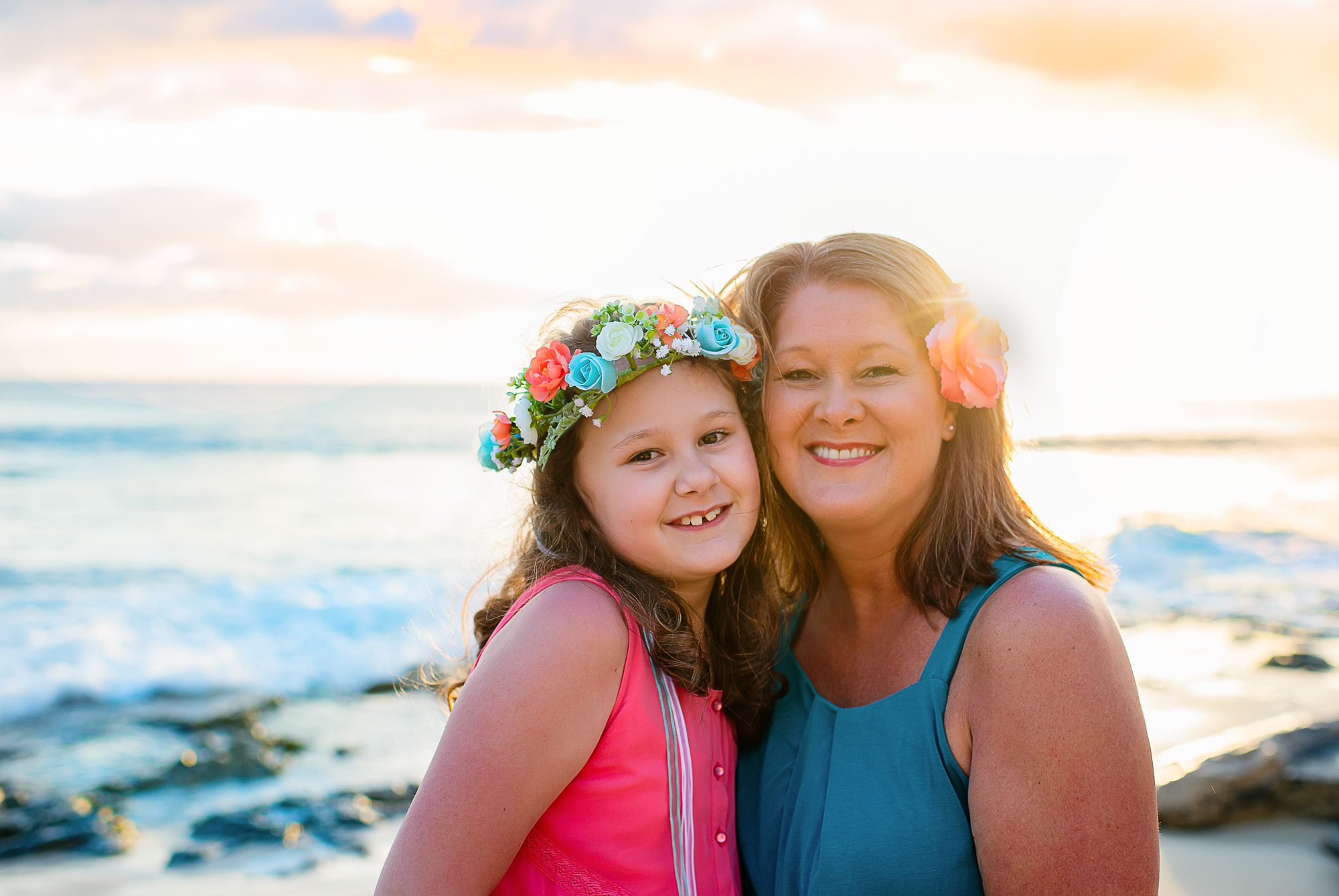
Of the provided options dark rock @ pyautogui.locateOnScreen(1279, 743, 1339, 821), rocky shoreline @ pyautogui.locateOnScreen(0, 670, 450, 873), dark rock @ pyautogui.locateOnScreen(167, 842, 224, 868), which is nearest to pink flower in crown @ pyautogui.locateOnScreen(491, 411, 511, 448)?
rocky shoreline @ pyautogui.locateOnScreen(0, 670, 450, 873)

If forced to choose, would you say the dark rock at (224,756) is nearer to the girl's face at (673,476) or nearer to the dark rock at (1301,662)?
the girl's face at (673,476)

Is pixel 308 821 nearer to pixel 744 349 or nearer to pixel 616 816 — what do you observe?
pixel 616 816

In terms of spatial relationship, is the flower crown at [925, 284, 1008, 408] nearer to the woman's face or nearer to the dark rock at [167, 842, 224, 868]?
the woman's face

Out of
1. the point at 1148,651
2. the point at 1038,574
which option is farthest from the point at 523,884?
the point at 1148,651

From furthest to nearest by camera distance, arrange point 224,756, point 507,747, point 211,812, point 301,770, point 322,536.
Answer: point 322,536 < point 224,756 < point 301,770 < point 211,812 < point 507,747

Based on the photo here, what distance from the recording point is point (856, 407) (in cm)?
316

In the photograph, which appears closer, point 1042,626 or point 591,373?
point 1042,626

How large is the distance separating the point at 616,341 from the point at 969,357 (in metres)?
1.07

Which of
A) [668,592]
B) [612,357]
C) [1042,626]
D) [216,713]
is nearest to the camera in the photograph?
[1042,626]

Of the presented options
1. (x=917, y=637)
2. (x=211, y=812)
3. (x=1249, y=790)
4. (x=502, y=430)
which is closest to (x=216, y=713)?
(x=211, y=812)

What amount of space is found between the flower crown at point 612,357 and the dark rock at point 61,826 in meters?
4.97

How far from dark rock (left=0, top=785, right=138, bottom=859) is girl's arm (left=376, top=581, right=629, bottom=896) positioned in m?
4.98

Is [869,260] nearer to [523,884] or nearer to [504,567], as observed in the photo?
[504,567]

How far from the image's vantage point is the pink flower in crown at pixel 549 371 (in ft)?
10.4
